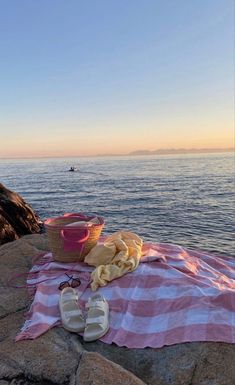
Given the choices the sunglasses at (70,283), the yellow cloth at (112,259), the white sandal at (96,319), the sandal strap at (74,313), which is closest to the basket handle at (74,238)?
the yellow cloth at (112,259)

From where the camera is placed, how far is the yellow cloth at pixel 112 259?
5141mm

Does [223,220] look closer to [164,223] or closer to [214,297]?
[164,223]

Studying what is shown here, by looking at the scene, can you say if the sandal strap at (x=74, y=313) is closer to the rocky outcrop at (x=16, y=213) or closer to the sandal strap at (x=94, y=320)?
the sandal strap at (x=94, y=320)

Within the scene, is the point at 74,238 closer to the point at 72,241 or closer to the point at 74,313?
the point at 72,241

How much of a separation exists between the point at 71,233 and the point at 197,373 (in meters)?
3.02

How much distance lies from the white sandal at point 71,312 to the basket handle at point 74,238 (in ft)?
3.29

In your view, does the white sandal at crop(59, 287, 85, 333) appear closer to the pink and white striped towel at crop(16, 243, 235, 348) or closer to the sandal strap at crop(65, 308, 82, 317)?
the sandal strap at crop(65, 308, 82, 317)

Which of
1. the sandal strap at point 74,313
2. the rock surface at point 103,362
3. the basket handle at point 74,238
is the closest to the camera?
the rock surface at point 103,362

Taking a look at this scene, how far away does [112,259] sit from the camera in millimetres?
5508


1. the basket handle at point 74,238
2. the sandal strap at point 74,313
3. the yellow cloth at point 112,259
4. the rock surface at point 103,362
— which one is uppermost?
the basket handle at point 74,238

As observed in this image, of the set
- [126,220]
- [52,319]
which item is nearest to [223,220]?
[126,220]

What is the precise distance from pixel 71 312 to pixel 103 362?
1.05m

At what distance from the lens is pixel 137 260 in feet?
18.0

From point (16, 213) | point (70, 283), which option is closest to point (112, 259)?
point (70, 283)
